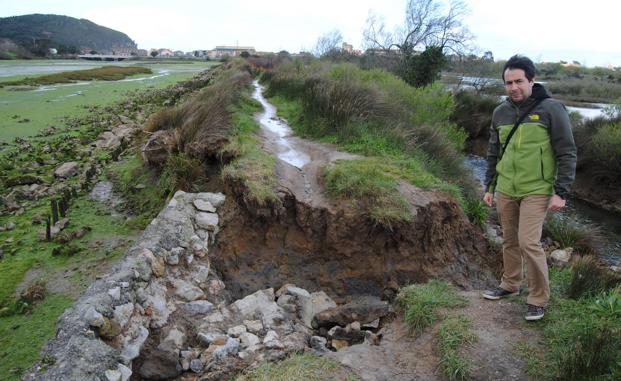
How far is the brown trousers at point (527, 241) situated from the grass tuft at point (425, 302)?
2.02ft

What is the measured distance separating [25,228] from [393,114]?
25.7ft

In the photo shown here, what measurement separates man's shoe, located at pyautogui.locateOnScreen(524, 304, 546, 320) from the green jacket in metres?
1.00

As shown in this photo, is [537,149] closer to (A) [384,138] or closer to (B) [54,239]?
(A) [384,138]

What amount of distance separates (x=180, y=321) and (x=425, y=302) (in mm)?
2393

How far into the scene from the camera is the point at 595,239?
8.95 metres

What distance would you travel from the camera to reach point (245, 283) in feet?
17.9

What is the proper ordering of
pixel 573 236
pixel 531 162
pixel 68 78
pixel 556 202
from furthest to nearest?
1. pixel 68 78
2. pixel 573 236
3. pixel 531 162
4. pixel 556 202

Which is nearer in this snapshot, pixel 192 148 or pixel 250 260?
pixel 250 260

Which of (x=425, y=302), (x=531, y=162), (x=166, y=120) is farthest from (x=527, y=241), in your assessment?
(x=166, y=120)

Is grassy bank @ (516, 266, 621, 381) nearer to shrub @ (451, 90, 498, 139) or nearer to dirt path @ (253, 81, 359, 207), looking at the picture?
dirt path @ (253, 81, 359, 207)

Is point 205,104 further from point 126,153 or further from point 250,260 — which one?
point 250,260

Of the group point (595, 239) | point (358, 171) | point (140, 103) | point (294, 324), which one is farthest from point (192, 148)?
point (140, 103)

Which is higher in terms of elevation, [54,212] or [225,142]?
[225,142]

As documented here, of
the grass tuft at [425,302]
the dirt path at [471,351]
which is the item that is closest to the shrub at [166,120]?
the grass tuft at [425,302]
